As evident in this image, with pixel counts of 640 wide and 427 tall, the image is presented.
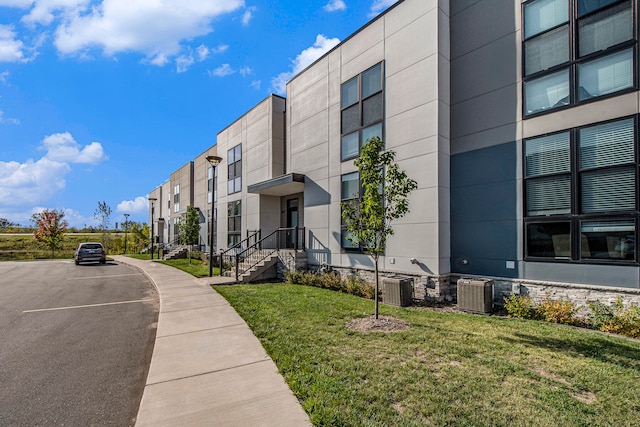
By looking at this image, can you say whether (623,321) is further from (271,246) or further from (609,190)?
(271,246)

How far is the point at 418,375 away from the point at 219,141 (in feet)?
72.5

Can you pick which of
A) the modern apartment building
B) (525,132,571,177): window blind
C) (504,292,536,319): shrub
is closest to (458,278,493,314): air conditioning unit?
(504,292,536,319): shrub

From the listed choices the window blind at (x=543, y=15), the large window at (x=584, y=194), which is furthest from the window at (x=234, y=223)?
the window blind at (x=543, y=15)

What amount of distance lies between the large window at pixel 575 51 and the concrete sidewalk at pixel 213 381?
29.0 ft

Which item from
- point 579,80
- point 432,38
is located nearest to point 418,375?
point 579,80

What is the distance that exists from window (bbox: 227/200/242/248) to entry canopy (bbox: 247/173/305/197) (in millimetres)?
3261

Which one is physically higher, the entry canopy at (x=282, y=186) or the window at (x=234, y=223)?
the entry canopy at (x=282, y=186)

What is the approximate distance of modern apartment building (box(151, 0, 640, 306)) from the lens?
687 centimetres

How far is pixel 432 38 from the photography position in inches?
368

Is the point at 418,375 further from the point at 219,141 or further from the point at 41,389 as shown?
the point at 219,141

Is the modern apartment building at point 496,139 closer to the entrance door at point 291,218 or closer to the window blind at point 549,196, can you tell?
the window blind at point 549,196

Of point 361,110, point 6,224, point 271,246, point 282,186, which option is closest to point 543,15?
point 361,110

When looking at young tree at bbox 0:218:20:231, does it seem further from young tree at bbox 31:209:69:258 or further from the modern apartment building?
the modern apartment building

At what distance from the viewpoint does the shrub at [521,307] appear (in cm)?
746
